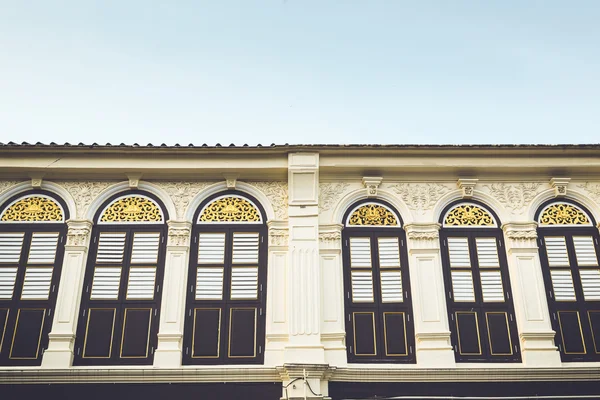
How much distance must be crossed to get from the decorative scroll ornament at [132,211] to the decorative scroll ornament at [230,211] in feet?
2.90

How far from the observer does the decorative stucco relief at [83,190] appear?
41.3 ft

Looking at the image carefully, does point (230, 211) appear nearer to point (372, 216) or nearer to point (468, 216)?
point (372, 216)

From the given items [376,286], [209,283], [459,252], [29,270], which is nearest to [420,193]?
[459,252]

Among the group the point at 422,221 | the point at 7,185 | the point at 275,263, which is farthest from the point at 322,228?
the point at 7,185

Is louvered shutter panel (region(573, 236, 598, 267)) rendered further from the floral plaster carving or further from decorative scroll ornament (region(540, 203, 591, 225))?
the floral plaster carving

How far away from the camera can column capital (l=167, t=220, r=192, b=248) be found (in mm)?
12219

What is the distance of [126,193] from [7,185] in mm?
2251

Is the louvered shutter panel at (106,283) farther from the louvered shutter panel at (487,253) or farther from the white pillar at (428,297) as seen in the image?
the louvered shutter panel at (487,253)

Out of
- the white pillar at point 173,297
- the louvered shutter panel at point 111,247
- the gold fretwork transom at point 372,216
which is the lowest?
the white pillar at point 173,297

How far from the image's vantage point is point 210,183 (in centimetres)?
1287

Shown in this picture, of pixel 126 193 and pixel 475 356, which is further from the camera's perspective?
pixel 126 193

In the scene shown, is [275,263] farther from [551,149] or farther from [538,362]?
[551,149]

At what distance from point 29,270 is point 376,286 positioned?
20.3 feet

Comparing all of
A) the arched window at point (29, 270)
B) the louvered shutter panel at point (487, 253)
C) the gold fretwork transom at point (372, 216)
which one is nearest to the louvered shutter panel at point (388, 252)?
the gold fretwork transom at point (372, 216)
